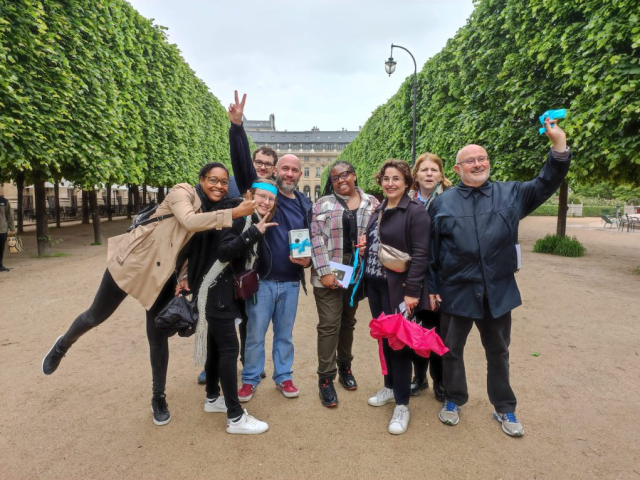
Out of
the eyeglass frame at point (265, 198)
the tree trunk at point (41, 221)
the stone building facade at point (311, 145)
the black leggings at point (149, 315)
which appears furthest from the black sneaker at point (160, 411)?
the stone building facade at point (311, 145)

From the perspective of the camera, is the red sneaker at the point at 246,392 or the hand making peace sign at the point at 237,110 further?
the red sneaker at the point at 246,392

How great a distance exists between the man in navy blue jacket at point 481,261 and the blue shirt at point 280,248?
3.93 ft

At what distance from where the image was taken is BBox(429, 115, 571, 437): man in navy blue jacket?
2773 mm

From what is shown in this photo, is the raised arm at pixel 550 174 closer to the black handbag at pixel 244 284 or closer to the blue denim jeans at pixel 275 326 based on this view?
the blue denim jeans at pixel 275 326

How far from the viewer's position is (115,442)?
278cm

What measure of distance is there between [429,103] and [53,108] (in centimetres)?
1318

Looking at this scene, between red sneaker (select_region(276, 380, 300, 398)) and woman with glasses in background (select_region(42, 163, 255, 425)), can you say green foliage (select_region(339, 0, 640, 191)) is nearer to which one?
red sneaker (select_region(276, 380, 300, 398))

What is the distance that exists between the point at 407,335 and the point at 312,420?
3.49 ft

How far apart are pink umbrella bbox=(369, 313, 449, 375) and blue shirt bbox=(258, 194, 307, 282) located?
3.00 feet

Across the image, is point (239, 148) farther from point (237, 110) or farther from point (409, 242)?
point (409, 242)

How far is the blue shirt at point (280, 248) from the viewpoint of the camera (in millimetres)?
3342

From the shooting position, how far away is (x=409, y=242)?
2936 mm

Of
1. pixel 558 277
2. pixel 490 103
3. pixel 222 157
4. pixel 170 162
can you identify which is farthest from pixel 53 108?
pixel 222 157

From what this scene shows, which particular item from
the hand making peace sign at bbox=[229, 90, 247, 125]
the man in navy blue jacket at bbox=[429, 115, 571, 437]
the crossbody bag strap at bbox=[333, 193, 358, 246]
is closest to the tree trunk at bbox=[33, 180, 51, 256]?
the hand making peace sign at bbox=[229, 90, 247, 125]
